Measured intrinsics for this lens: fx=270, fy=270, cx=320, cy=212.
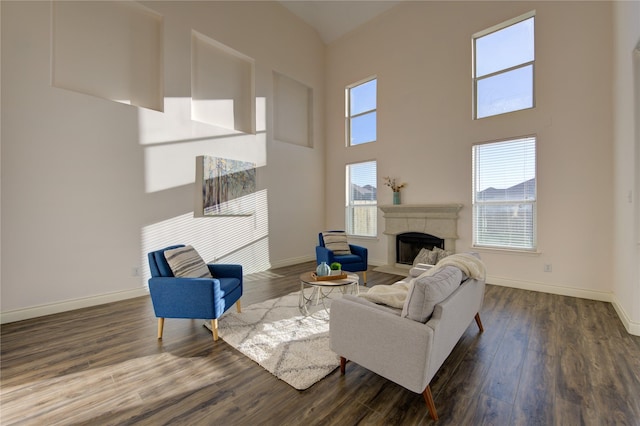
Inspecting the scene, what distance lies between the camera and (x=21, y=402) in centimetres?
177

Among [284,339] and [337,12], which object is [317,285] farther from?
[337,12]

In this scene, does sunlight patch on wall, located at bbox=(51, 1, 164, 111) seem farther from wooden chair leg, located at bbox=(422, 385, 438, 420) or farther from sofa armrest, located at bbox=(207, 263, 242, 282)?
wooden chair leg, located at bbox=(422, 385, 438, 420)

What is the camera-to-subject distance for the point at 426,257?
16.1 feet

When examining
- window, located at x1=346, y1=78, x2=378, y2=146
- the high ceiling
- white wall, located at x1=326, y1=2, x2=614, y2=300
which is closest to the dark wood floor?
white wall, located at x1=326, y1=2, x2=614, y2=300

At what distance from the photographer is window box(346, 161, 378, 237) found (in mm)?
6113

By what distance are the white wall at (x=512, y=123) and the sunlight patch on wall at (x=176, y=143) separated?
3.01 meters

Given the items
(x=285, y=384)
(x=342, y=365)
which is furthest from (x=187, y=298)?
(x=342, y=365)

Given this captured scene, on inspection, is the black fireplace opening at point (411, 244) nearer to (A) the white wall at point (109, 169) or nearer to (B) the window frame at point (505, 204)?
(B) the window frame at point (505, 204)

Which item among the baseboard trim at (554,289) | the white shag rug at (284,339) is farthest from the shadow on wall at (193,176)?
the baseboard trim at (554,289)

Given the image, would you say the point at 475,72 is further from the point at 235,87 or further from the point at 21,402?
the point at 21,402

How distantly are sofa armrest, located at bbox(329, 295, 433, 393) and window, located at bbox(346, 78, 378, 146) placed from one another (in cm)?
489

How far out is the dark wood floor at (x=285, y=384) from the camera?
1625mm

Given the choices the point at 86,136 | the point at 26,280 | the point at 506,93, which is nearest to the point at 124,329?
the point at 26,280

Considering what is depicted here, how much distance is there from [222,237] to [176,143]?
5.80 feet
